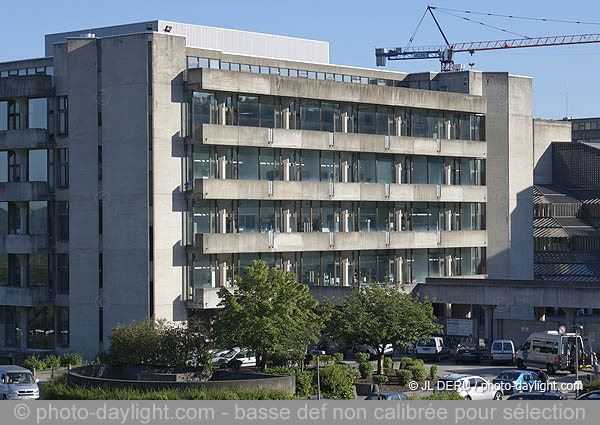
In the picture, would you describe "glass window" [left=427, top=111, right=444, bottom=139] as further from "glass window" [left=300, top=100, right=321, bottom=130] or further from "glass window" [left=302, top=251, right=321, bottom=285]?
"glass window" [left=302, top=251, right=321, bottom=285]

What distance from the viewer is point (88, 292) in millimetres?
73875

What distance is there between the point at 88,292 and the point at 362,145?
76.6 feet

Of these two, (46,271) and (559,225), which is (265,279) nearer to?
(46,271)

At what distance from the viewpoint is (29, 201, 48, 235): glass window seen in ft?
250

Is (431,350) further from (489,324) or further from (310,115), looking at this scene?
(310,115)

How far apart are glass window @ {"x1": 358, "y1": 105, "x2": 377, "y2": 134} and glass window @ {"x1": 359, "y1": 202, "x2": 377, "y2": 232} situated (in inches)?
220

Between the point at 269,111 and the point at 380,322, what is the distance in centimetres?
2244

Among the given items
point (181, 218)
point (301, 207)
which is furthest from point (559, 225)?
point (181, 218)

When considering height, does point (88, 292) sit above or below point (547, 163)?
below

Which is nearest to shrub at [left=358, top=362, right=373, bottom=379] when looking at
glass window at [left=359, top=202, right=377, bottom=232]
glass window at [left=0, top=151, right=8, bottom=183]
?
glass window at [left=359, top=202, right=377, bottom=232]

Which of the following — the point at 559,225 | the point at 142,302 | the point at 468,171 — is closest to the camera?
the point at 142,302

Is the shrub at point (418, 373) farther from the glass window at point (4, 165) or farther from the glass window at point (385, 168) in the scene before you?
the glass window at point (4, 165)

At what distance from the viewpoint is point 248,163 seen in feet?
253

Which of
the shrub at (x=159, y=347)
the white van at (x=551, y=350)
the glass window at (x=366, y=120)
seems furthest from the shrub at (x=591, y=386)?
the glass window at (x=366, y=120)
